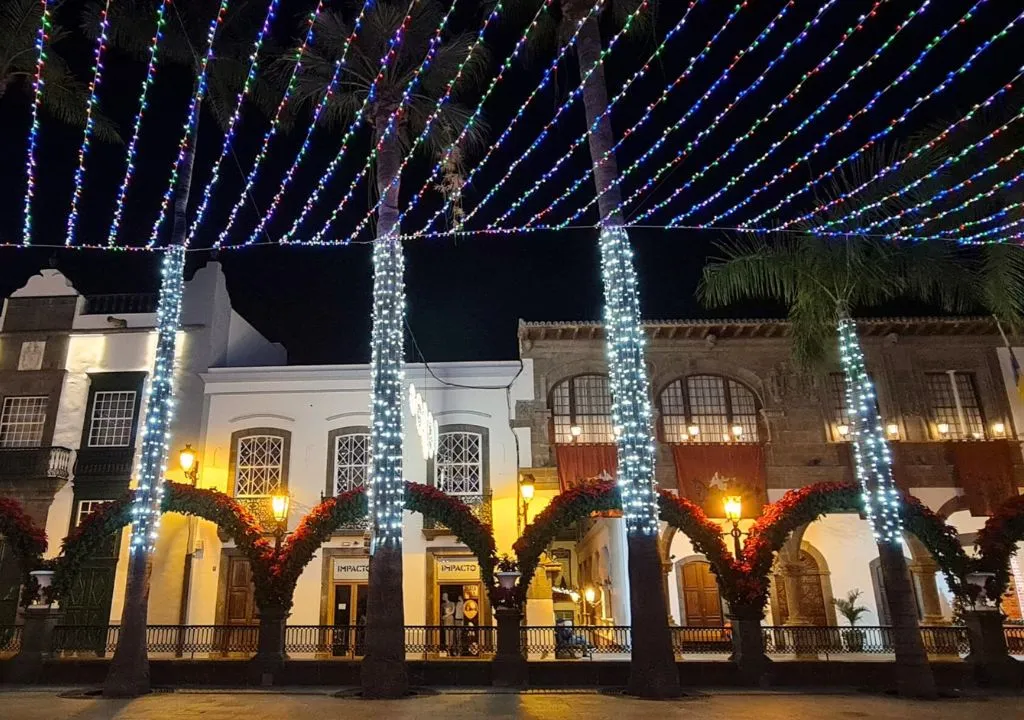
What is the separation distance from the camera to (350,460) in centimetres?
1873

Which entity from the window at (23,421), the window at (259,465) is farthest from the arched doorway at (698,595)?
the window at (23,421)

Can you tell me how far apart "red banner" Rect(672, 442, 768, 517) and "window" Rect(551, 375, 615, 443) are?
198 centimetres

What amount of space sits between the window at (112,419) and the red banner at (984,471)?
21.3 m

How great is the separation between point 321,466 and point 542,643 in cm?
766

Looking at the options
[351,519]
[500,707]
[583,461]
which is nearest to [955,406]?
[583,461]

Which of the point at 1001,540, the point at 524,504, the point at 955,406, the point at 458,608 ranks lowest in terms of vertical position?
the point at 458,608

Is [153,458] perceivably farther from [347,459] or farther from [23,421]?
[23,421]

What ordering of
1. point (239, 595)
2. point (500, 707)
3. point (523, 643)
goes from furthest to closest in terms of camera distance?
point (239, 595) → point (523, 643) → point (500, 707)

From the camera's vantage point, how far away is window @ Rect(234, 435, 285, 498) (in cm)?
1855

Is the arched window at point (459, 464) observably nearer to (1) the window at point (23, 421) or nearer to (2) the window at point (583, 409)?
(2) the window at point (583, 409)

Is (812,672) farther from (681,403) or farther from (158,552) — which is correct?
(158,552)

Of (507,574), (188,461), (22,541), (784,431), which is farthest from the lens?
(784,431)

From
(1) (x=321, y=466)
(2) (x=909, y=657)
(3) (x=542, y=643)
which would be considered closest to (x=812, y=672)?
(2) (x=909, y=657)

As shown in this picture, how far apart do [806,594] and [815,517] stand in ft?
18.0
